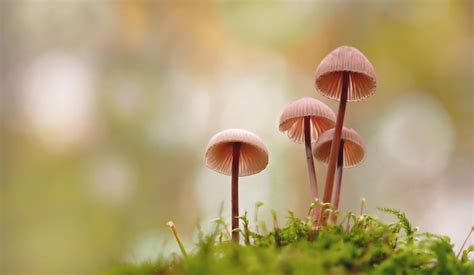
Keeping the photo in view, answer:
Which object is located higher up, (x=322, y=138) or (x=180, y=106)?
(x=180, y=106)

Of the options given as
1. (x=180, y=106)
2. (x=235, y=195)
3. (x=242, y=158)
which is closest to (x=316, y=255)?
(x=235, y=195)

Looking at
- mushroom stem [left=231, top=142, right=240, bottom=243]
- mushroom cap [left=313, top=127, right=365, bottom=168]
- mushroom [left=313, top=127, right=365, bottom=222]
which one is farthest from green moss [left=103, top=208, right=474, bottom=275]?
mushroom cap [left=313, top=127, right=365, bottom=168]

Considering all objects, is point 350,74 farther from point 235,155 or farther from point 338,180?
point 235,155

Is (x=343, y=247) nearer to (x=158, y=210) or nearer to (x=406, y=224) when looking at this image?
(x=406, y=224)

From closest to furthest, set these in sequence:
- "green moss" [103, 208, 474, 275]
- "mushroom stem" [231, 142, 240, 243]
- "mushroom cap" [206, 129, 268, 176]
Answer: "green moss" [103, 208, 474, 275], "mushroom stem" [231, 142, 240, 243], "mushroom cap" [206, 129, 268, 176]

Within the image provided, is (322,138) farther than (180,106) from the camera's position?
No

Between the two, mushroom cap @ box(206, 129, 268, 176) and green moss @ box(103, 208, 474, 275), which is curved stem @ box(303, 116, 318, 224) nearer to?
mushroom cap @ box(206, 129, 268, 176)

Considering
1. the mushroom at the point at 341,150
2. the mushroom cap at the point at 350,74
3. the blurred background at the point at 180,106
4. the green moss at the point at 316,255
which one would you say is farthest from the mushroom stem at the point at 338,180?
the blurred background at the point at 180,106
